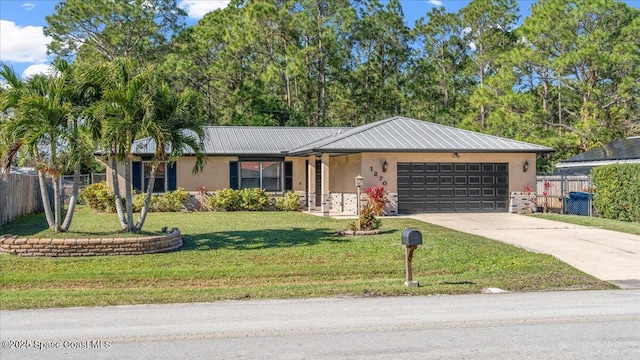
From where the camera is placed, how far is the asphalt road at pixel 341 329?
5.98 metres

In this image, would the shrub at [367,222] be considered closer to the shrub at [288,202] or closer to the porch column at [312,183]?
the porch column at [312,183]

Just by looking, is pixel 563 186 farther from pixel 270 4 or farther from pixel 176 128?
pixel 270 4

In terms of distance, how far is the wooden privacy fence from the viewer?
60.9 ft

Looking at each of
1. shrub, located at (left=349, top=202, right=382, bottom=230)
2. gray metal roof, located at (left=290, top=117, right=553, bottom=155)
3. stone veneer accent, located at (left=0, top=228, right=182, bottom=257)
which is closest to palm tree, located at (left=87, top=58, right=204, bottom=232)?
stone veneer accent, located at (left=0, top=228, right=182, bottom=257)

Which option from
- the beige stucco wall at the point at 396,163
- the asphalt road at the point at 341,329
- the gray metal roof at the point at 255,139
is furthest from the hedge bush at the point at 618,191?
the gray metal roof at the point at 255,139

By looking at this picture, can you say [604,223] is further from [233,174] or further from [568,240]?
[233,174]

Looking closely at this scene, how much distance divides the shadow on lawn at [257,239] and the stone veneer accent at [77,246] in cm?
114

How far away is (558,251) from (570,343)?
7.32m

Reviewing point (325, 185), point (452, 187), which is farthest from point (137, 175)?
point (452, 187)

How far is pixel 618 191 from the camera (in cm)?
1986

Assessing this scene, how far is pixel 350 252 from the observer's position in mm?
13234

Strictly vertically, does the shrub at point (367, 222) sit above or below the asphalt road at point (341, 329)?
above

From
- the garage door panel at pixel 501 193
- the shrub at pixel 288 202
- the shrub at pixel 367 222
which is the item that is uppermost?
the garage door panel at pixel 501 193

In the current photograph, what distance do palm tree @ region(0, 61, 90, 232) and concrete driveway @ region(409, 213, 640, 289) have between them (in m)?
10.6
